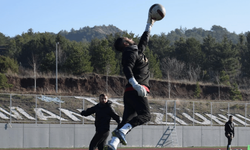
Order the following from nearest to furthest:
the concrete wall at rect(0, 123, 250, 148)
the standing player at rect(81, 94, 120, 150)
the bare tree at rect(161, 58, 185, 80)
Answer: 1. the standing player at rect(81, 94, 120, 150)
2. the concrete wall at rect(0, 123, 250, 148)
3. the bare tree at rect(161, 58, 185, 80)

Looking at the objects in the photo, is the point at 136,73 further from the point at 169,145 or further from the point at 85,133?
the point at 169,145

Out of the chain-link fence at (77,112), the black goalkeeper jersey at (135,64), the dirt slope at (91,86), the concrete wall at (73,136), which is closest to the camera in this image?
the black goalkeeper jersey at (135,64)

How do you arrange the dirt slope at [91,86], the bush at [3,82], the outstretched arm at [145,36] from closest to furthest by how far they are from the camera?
the outstretched arm at [145,36] < the bush at [3,82] < the dirt slope at [91,86]

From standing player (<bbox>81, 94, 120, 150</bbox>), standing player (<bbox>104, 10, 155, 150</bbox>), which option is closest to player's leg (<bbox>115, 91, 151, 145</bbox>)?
standing player (<bbox>104, 10, 155, 150</bbox>)

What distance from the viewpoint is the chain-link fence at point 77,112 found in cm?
2628

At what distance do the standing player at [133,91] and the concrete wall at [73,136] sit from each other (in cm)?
1780

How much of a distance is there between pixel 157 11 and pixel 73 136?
18472 mm

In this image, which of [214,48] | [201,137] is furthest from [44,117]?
[214,48]

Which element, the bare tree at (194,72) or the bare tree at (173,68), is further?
the bare tree at (194,72)

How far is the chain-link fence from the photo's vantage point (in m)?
26.3

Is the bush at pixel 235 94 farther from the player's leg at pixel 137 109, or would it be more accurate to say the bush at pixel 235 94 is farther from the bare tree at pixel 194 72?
the player's leg at pixel 137 109

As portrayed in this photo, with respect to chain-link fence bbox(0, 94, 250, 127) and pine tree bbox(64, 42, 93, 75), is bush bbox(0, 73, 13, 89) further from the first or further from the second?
chain-link fence bbox(0, 94, 250, 127)

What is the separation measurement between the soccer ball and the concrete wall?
58.4 ft

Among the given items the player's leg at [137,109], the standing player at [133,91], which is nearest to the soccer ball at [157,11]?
the standing player at [133,91]
